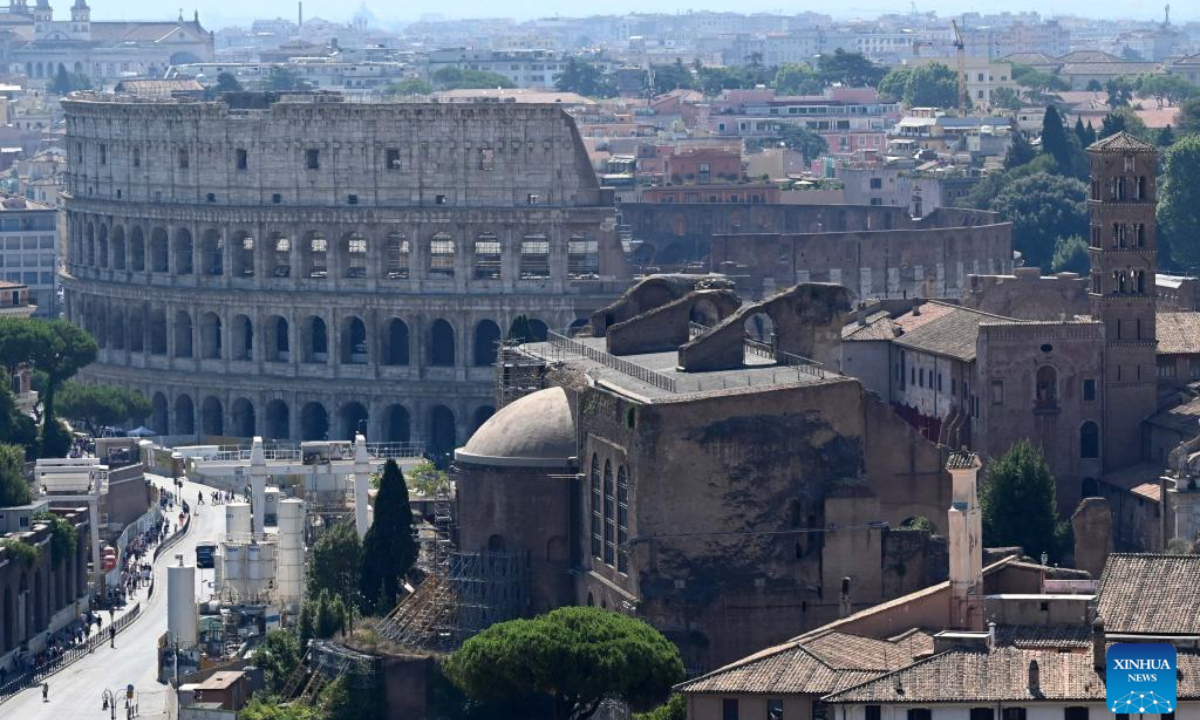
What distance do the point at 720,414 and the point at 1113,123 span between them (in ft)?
331

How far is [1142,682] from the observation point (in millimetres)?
65000

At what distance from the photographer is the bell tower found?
4176 inches

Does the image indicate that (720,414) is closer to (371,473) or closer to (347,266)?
(371,473)

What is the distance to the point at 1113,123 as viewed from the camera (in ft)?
606

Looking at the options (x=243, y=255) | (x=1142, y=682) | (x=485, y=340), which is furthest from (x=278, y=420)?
Answer: (x=1142, y=682)

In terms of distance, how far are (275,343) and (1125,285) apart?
54.5 metres

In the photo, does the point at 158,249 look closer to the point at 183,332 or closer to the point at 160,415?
the point at 183,332

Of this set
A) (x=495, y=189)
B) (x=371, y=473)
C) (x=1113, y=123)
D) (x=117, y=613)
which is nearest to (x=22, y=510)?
(x=117, y=613)

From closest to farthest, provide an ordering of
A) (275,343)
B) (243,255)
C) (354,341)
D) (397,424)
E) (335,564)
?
(335,564)
(397,424)
(275,343)
(354,341)
(243,255)

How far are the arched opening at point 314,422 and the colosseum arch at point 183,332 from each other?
722 cm

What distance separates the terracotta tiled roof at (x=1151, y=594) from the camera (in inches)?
2975

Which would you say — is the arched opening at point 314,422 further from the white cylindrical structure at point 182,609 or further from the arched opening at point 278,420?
the white cylindrical structure at point 182,609

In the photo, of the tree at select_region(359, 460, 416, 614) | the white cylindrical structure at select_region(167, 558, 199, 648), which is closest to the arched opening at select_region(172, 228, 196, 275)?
the white cylindrical structure at select_region(167, 558, 199, 648)

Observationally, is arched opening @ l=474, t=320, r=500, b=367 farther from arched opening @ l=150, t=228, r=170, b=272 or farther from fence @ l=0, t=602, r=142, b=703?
fence @ l=0, t=602, r=142, b=703
